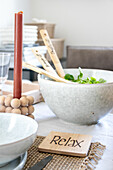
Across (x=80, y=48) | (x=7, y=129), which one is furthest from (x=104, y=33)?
(x=7, y=129)

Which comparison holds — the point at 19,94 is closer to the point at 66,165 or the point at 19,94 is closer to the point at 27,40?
the point at 66,165

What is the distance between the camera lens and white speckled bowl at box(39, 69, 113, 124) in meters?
0.64

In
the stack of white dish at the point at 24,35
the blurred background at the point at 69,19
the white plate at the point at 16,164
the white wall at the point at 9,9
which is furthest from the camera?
the blurred background at the point at 69,19

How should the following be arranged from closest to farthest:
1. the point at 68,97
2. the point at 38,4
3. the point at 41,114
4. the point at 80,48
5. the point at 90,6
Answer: the point at 68,97 < the point at 41,114 < the point at 80,48 < the point at 90,6 < the point at 38,4

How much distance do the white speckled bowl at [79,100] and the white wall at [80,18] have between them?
83.5 inches

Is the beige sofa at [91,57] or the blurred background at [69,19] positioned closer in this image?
the beige sofa at [91,57]

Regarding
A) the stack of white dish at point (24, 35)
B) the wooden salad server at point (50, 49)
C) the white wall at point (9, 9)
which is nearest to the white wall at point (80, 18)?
the white wall at point (9, 9)

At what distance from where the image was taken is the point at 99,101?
649mm

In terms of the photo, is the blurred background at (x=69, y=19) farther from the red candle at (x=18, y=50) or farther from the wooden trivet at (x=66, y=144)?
the wooden trivet at (x=66, y=144)

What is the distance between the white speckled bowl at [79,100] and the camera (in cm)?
64

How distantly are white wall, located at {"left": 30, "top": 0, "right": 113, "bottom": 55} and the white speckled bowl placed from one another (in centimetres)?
212

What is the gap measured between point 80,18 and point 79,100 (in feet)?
7.32

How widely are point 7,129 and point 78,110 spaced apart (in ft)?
0.66

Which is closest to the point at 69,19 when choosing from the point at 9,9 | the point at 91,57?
the point at 9,9
